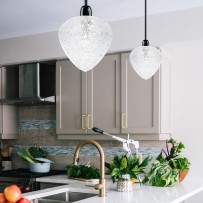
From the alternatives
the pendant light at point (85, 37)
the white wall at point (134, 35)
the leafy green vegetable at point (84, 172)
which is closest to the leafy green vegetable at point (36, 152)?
the leafy green vegetable at point (84, 172)

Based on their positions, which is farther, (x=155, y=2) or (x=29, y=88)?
(x=29, y=88)

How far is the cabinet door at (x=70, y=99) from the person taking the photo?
451 centimetres

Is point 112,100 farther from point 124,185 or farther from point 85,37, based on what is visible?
point 85,37

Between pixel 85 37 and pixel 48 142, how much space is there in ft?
11.0

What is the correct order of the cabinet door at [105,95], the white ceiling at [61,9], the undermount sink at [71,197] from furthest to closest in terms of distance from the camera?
the cabinet door at [105,95] < the white ceiling at [61,9] < the undermount sink at [71,197]

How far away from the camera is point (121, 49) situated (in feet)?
14.1

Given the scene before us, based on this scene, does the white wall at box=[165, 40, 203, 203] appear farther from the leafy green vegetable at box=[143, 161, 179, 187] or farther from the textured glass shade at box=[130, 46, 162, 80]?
the textured glass shade at box=[130, 46, 162, 80]

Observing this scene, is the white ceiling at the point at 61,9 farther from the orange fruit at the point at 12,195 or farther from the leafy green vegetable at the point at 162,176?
the orange fruit at the point at 12,195

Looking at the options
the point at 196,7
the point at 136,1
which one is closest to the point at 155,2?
the point at 136,1

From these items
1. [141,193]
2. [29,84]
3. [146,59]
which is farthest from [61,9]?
[141,193]

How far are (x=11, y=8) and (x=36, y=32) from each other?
947 millimetres

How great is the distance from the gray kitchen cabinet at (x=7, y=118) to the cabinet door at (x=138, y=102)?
1.67 metres

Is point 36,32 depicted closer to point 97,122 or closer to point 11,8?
point 11,8

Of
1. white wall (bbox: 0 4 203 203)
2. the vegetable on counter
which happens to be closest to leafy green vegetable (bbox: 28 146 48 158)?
the vegetable on counter
